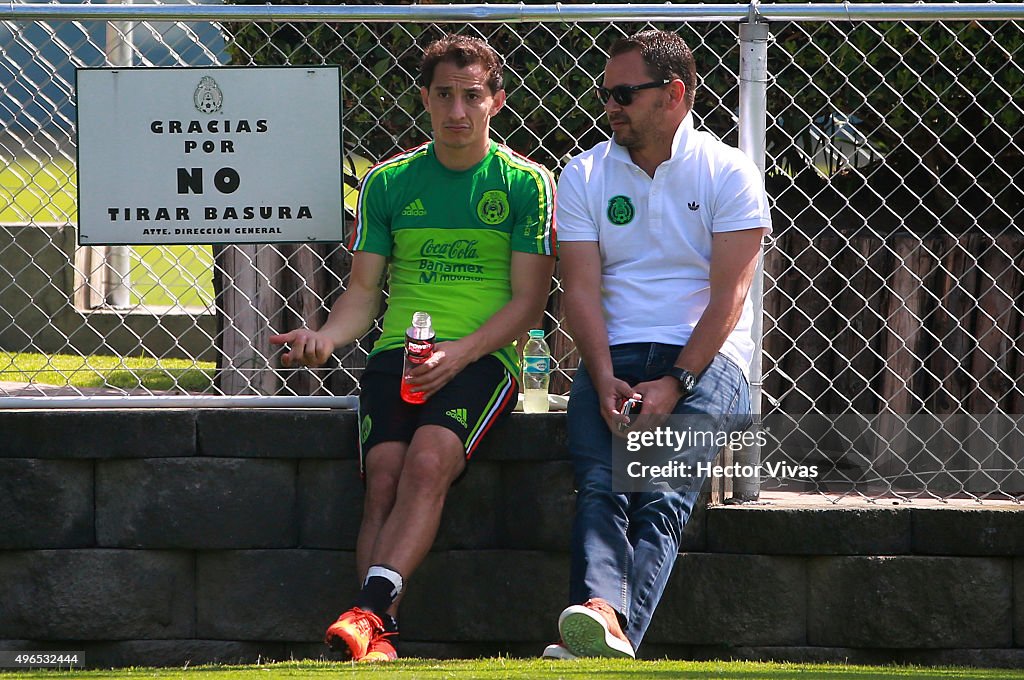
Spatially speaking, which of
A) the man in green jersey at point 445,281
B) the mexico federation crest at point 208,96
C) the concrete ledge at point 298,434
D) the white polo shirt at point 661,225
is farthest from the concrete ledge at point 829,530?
the mexico federation crest at point 208,96

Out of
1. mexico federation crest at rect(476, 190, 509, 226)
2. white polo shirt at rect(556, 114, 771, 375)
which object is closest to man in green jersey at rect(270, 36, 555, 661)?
mexico federation crest at rect(476, 190, 509, 226)

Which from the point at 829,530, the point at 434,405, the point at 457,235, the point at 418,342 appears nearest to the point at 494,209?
the point at 457,235

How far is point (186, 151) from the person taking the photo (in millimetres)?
4086

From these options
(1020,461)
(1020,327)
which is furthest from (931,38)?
(1020,461)

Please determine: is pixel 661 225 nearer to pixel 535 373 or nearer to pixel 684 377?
pixel 684 377

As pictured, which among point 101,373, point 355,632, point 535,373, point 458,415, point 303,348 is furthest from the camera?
point 101,373

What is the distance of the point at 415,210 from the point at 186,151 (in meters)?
0.77

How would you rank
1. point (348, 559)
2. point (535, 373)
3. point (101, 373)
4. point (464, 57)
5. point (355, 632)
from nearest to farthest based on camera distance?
point (355, 632) < point (464, 57) < point (348, 559) < point (535, 373) < point (101, 373)

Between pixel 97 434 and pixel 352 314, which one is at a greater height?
pixel 352 314

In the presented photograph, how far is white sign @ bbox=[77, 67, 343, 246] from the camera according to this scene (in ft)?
13.4

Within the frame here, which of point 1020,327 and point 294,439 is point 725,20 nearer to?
point 1020,327

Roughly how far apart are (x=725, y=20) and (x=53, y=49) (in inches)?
93.6

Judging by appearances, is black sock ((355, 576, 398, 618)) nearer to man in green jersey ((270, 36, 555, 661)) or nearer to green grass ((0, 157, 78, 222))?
man in green jersey ((270, 36, 555, 661))

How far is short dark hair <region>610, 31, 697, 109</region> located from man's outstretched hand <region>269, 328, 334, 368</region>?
1265 mm
